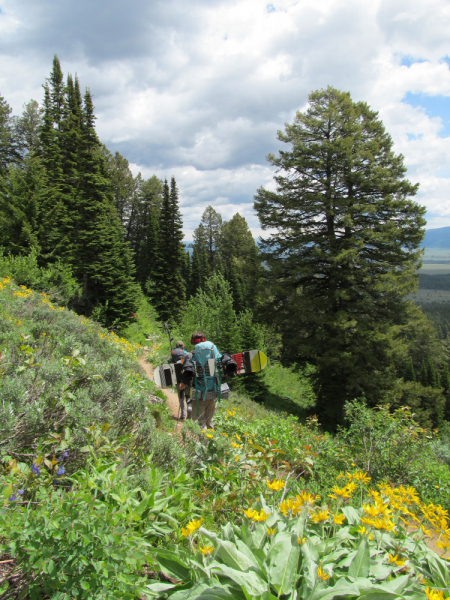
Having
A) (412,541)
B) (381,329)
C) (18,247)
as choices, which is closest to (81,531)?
(412,541)

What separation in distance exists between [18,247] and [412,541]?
17.6 m

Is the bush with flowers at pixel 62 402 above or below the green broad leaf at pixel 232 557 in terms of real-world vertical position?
above

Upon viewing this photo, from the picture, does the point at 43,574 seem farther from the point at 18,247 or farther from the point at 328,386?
the point at 18,247

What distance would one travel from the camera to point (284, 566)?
5.24ft

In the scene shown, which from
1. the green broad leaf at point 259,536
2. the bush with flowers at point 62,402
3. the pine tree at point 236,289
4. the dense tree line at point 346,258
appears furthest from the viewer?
the pine tree at point 236,289

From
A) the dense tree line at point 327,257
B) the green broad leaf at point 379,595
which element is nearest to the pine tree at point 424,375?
the dense tree line at point 327,257

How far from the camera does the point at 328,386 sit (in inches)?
581

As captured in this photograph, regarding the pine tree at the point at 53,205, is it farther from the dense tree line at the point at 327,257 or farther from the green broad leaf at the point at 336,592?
the green broad leaf at the point at 336,592

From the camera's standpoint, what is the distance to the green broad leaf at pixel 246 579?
1.47 metres

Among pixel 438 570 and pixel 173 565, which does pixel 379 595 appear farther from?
pixel 173 565

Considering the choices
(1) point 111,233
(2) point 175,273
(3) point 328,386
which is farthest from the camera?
(2) point 175,273

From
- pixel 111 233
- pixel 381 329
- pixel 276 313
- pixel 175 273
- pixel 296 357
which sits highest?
pixel 111 233

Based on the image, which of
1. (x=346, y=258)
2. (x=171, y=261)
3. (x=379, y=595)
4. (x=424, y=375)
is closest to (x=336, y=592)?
(x=379, y=595)

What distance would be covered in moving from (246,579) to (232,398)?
1081cm
